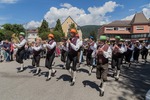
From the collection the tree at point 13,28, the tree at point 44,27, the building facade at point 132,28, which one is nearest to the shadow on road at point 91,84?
the building facade at point 132,28

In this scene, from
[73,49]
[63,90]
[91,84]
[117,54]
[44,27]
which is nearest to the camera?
[63,90]

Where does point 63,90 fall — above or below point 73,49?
below

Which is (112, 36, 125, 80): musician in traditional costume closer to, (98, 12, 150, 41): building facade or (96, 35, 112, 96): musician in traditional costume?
(96, 35, 112, 96): musician in traditional costume

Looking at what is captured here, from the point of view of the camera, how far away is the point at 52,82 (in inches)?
344

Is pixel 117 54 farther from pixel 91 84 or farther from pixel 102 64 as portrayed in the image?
pixel 102 64

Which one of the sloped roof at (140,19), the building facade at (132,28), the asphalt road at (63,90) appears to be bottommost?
the asphalt road at (63,90)

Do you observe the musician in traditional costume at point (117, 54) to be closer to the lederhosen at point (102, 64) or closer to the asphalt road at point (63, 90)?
the asphalt road at point (63, 90)

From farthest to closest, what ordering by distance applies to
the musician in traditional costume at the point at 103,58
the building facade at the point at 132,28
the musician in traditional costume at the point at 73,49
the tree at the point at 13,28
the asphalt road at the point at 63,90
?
the tree at the point at 13,28 < the building facade at the point at 132,28 < the musician in traditional costume at the point at 73,49 < the musician in traditional costume at the point at 103,58 < the asphalt road at the point at 63,90

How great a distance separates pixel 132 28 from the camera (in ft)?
235

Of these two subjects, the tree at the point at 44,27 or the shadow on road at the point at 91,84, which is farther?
the tree at the point at 44,27

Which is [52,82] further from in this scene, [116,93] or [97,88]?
[116,93]

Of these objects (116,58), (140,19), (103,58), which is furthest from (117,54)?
(140,19)

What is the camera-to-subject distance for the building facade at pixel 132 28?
70.1 m

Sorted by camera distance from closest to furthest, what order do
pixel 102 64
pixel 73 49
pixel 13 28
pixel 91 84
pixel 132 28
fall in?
1. pixel 102 64
2. pixel 73 49
3. pixel 91 84
4. pixel 132 28
5. pixel 13 28
